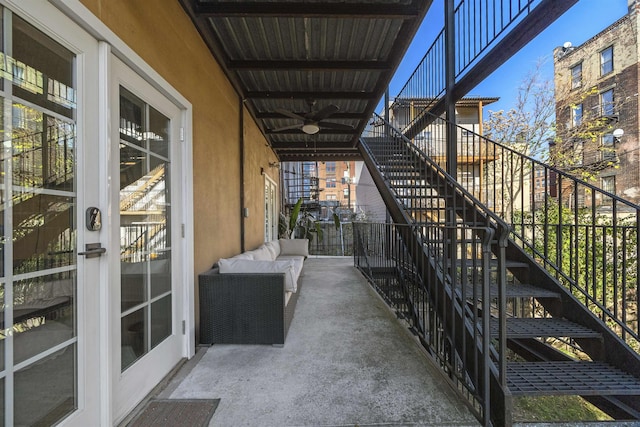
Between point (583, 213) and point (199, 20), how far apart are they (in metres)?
6.29

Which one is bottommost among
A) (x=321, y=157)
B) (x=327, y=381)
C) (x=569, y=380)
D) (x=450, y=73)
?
(x=327, y=381)

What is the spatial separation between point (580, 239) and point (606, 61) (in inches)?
355

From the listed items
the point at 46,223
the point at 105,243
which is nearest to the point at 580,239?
the point at 105,243

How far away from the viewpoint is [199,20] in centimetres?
254

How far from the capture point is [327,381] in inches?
79.0

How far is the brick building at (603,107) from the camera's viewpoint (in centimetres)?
705

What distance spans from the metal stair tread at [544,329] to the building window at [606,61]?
12178 mm

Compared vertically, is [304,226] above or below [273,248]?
above

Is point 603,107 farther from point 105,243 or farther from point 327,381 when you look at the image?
point 105,243

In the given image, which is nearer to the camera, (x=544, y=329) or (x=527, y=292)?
(x=544, y=329)

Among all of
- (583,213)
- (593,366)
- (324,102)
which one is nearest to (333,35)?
(324,102)

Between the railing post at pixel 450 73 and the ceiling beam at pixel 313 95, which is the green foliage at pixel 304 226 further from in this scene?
the railing post at pixel 450 73

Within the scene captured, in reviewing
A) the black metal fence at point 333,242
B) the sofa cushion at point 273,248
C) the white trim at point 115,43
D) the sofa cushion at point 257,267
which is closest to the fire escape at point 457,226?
the white trim at point 115,43

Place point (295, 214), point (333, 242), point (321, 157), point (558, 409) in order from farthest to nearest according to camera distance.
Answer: point (333, 242)
point (321, 157)
point (295, 214)
point (558, 409)
